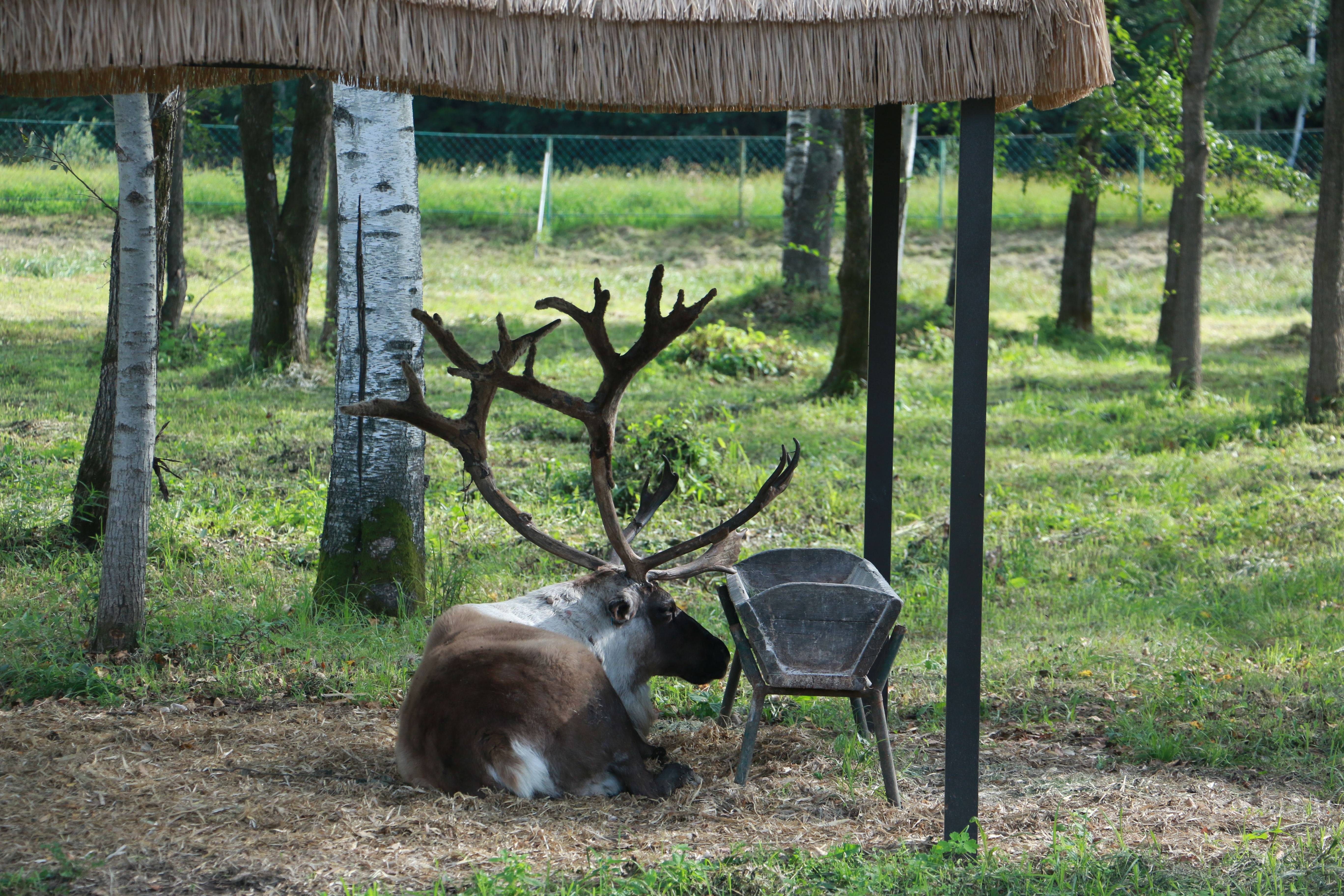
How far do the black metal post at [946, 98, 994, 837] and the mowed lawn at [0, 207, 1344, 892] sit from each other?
35cm

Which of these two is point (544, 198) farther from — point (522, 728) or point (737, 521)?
point (522, 728)

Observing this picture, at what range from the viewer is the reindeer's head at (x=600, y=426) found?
475 cm

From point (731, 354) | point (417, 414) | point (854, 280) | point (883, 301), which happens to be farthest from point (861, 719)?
point (731, 354)

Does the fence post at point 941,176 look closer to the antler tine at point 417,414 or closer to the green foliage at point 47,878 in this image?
the antler tine at point 417,414

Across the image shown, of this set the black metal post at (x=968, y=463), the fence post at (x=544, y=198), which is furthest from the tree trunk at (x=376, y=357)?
the fence post at (x=544, y=198)

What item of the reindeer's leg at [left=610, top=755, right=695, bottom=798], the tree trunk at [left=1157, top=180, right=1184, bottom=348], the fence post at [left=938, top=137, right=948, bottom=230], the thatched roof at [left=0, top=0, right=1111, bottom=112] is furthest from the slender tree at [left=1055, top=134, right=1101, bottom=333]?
the reindeer's leg at [left=610, top=755, right=695, bottom=798]

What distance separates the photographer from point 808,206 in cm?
1745

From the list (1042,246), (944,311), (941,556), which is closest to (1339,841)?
(941,556)

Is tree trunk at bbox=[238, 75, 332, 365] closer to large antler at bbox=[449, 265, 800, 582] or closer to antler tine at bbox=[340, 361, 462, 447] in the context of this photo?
antler tine at bbox=[340, 361, 462, 447]

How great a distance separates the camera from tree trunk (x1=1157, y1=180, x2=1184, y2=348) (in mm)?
16016

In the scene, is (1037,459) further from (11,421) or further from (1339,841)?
(11,421)

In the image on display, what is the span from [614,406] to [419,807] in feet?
5.89

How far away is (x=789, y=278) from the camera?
56.5 ft

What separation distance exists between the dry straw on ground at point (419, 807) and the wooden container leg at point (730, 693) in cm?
11
